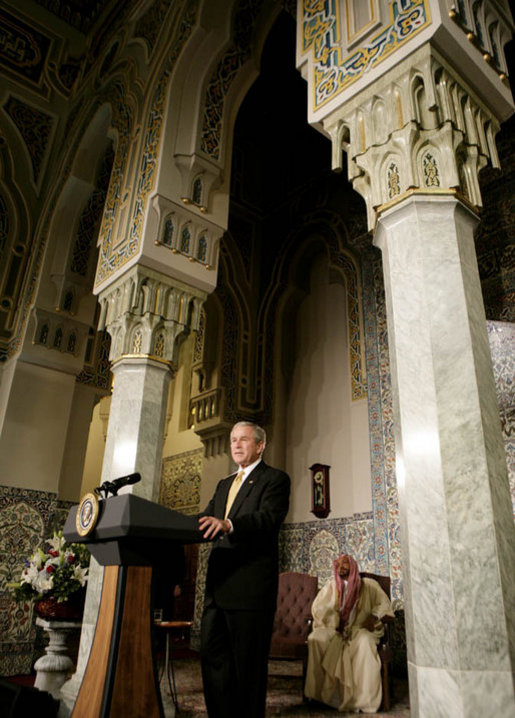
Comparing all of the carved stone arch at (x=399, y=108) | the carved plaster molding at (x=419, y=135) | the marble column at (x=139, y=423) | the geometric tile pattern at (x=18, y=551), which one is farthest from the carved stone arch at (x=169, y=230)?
the geometric tile pattern at (x=18, y=551)

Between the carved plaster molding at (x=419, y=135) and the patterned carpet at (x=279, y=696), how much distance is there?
3.21m

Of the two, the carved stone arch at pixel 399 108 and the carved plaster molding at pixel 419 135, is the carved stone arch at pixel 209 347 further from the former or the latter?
the carved stone arch at pixel 399 108

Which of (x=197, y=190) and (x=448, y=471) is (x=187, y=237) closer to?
(x=197, y=190)

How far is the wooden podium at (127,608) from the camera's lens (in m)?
1.87

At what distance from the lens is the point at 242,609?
7.75 feet

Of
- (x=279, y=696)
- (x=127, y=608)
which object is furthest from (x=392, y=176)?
(x=279, y=696)

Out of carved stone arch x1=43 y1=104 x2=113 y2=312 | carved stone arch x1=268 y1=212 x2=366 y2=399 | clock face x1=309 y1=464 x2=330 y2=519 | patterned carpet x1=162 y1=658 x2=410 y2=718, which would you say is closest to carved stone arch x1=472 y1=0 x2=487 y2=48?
carved stone arch x1=268 y1=212 x2=366 y2=399

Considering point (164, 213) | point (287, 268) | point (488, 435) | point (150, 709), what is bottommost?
point (150, 709)

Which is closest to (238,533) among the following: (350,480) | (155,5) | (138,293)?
(138,293)

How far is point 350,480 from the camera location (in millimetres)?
6312

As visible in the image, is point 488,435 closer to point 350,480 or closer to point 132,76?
point 350,480

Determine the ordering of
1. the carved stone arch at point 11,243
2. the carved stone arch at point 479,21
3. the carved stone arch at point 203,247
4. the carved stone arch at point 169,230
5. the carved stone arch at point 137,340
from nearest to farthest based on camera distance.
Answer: the carved stone arch at point 479,21 < the carved stone arch at point 137,340 < the carved stone arch at point 169,230 < the carved stone arch at point 203,247 < the carved stone arch at point 11,243

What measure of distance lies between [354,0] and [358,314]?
12.3ft

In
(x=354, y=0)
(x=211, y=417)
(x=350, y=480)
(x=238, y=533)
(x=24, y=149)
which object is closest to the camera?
(x=238, y=533)
